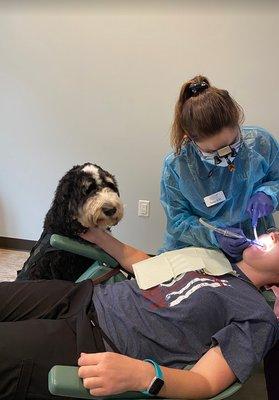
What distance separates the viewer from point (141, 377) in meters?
0.87

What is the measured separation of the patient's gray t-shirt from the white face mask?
41cm

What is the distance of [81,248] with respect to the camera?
1465 millimetres


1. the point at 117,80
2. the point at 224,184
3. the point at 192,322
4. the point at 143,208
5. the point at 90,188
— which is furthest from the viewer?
the point at 143,208

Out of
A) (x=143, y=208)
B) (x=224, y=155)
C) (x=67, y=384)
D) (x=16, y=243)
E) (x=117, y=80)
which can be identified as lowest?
(x=16, y=243)

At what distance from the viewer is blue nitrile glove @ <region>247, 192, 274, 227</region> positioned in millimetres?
1323

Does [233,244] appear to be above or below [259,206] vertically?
below

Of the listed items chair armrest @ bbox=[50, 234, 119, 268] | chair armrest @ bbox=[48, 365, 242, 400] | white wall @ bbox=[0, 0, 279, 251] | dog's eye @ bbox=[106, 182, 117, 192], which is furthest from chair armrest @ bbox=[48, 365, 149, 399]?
white wall @ bbox=[0, 0, 279, 251]

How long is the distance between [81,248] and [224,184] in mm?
604

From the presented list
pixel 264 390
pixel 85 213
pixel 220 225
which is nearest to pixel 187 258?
pixel 220 225

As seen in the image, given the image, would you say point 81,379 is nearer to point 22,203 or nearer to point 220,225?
point 220,225

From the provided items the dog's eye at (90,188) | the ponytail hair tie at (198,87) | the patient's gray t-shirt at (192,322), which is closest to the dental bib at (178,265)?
the patient's gray t-shirt at (192,322)

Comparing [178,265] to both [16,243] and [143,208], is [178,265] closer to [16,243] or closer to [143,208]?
[143,208]

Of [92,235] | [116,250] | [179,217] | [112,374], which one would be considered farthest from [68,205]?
[112,374]

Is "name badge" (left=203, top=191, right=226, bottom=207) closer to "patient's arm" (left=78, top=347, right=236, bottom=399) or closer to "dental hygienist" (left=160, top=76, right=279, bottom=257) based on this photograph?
"dental hygienist" (left=160, top=76, right=279, bottom=257)
